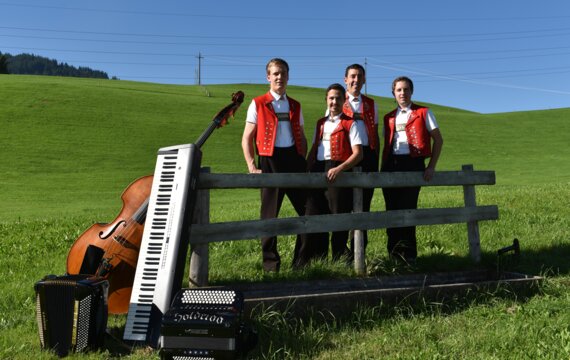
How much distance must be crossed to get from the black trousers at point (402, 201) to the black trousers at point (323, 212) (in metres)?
0.58

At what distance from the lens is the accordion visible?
387 centimetres

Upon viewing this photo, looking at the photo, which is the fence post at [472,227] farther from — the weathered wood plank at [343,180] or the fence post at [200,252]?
the fence post at [200,252]

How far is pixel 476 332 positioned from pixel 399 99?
2.96m

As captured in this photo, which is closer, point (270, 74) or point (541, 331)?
point (541, 331)

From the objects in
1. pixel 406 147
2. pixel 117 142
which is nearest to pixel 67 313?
pixel 406 147

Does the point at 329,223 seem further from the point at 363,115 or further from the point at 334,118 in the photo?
the point at 363,115

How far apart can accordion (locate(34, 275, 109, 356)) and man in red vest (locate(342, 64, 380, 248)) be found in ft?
10.5

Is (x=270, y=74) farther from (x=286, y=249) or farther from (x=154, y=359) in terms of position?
(x=154, y=359)

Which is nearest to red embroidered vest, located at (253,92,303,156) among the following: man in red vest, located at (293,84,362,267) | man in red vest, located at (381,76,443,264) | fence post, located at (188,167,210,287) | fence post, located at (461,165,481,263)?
man in red vest, located at (293,84,362,267)

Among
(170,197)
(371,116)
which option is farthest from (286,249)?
(170,197)

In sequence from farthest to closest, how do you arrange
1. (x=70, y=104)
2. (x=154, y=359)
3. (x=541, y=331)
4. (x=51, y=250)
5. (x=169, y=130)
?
(x=70, y=104) < (x=169, y=130) < (x=51, y=250) < (x=541, y=331) < (x=154, y=359)

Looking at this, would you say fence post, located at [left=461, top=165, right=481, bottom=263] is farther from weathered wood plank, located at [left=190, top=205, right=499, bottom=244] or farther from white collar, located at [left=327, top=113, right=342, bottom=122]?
white collar, located at [left=327, top=113, right=342, bottom=122]

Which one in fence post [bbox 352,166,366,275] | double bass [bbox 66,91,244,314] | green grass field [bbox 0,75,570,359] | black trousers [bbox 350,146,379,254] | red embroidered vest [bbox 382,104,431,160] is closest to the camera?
green grass field [bbox 0,75,570,359]

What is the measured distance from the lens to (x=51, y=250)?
25.7 feet
